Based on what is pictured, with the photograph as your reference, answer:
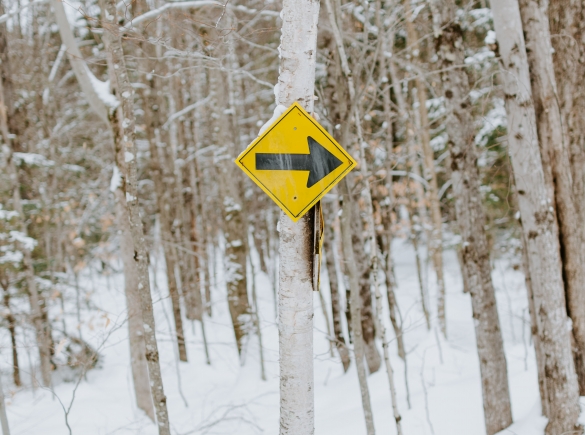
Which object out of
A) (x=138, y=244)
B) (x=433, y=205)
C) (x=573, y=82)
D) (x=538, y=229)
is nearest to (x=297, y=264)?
(x=138, y=244)

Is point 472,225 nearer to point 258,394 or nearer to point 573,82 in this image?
point 573,82

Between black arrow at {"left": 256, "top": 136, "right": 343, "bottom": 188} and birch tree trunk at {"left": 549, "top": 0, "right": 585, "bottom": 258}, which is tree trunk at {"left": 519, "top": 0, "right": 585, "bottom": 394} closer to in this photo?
birch tree trunk at {"left": 549, "top": 0, "right": 585, "bottom": 258}

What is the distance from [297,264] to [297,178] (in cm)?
50

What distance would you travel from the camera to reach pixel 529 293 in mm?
4859

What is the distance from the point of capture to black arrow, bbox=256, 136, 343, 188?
2590 mm

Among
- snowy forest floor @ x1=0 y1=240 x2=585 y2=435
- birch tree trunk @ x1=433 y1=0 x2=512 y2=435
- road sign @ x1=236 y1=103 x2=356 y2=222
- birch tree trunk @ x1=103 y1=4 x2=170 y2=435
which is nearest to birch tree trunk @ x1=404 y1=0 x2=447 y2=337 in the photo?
snowy forest floor @ x1=0 y1=240 x2=585 y2=435

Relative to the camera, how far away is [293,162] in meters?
2.60

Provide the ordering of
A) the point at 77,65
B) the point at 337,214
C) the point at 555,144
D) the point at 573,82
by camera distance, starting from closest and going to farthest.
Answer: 1. the point at 555,144
2. the point at 573,82
3. the point at 77,65
4. the point at 337,214

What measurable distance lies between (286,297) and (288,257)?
24cm

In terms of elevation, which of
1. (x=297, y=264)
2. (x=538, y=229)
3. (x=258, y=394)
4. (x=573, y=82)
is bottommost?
(x=258, y=394)

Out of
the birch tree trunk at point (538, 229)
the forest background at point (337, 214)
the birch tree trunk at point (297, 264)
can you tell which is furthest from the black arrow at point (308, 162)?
the birch tree trunk at point (538, 229)

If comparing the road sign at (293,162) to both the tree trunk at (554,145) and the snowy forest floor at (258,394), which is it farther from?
the tree trunk at (554,145)

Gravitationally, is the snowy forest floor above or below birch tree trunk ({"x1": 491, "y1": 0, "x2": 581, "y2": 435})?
below

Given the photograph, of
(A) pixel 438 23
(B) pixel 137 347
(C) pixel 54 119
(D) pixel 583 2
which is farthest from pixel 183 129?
(D) pixel 583 2
